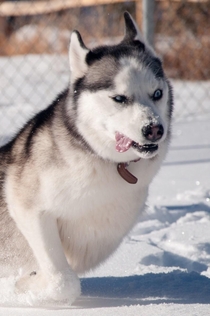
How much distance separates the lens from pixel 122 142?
2.55 m

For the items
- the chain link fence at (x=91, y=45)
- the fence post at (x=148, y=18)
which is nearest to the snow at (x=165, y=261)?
the fence post at (x=148, y=18)

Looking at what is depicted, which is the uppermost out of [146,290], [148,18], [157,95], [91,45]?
[157,95]

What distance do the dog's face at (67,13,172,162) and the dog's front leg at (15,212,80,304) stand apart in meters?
0.37

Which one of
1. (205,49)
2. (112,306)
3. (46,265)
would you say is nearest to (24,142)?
(46,265)

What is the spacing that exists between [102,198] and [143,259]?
0.82 meters

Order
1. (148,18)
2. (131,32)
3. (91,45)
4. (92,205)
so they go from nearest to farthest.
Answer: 1. (92,205)
2. (131,32)
3. (148,18)
4. (91,45)

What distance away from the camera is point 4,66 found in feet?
27.2

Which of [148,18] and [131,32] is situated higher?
[131,32]

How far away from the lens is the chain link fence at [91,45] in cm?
720

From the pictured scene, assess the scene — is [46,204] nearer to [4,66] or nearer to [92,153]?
[92,153]

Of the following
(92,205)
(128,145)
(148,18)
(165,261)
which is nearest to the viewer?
(128,145)

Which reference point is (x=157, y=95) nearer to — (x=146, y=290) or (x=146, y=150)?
(x=146, y=150)

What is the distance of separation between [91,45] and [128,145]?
5.71m

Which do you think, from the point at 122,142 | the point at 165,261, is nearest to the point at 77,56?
the point at 122,142
